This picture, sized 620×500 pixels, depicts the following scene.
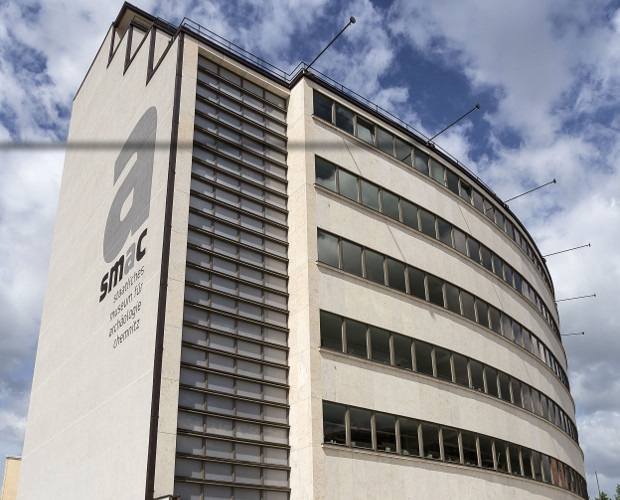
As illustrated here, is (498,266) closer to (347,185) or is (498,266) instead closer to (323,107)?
(347,185)

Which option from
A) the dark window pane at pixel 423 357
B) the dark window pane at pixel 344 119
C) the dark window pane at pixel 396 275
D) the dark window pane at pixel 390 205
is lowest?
the dark window pane at pixel 423 357

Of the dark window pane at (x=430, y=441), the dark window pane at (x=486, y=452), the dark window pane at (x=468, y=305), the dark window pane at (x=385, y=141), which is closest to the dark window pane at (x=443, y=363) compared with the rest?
the dark window pane at (x=430, y=441)

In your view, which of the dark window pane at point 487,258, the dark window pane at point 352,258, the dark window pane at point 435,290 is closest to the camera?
the dark window pane at point 352,258

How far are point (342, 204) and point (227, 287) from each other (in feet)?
24.8

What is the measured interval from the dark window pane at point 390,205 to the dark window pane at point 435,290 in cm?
369

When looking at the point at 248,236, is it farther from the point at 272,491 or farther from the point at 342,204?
the point at 272,491

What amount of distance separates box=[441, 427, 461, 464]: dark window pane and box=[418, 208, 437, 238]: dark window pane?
10.6 meters

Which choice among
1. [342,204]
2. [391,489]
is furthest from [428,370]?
[342,204]

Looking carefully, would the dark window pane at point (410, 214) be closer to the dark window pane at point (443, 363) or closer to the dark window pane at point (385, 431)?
the dark window pane at point (443, 363)

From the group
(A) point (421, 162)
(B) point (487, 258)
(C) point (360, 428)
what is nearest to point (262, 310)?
(C) point (360, 428)

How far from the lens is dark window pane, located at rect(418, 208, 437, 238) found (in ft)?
120

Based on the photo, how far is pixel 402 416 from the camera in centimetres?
2973

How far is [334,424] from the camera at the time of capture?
27.1 metres

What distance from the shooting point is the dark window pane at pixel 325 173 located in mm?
32000
